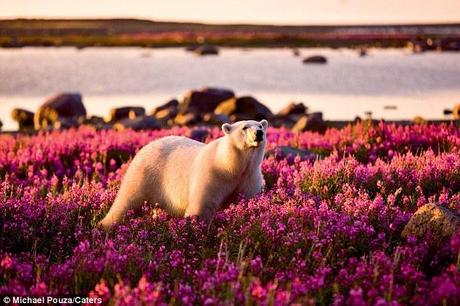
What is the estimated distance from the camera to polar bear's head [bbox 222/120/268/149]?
702 centimetres

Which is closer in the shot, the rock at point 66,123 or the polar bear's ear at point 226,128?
the polar bear's ear at point 226,128

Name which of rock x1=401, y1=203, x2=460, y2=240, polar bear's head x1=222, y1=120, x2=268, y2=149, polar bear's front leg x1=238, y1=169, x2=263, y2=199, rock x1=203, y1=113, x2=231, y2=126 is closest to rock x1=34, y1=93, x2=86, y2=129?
rock x1=203, y1=113, x2=231, y2=126

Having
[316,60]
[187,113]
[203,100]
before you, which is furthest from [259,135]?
[316,60]

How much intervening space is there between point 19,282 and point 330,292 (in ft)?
7.76

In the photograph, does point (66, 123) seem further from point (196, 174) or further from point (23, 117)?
point (196, 174)

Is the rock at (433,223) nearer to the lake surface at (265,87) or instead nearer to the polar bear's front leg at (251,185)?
the polar bear's front leg at (251,185)

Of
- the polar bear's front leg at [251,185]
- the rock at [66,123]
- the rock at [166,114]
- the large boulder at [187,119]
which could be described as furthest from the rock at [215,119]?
the polar bear's front leg at [251,185]

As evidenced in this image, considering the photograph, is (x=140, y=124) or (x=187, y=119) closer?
(x=140, y=124)

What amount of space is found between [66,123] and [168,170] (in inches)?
748

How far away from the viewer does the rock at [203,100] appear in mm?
29891

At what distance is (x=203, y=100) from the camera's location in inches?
1216

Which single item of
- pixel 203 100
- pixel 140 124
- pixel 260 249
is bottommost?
pixel 140 124

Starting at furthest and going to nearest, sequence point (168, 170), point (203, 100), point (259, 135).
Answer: point (203, 100) → point (168, 170) → point (259, 135)

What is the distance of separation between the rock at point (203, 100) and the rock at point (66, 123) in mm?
4357
